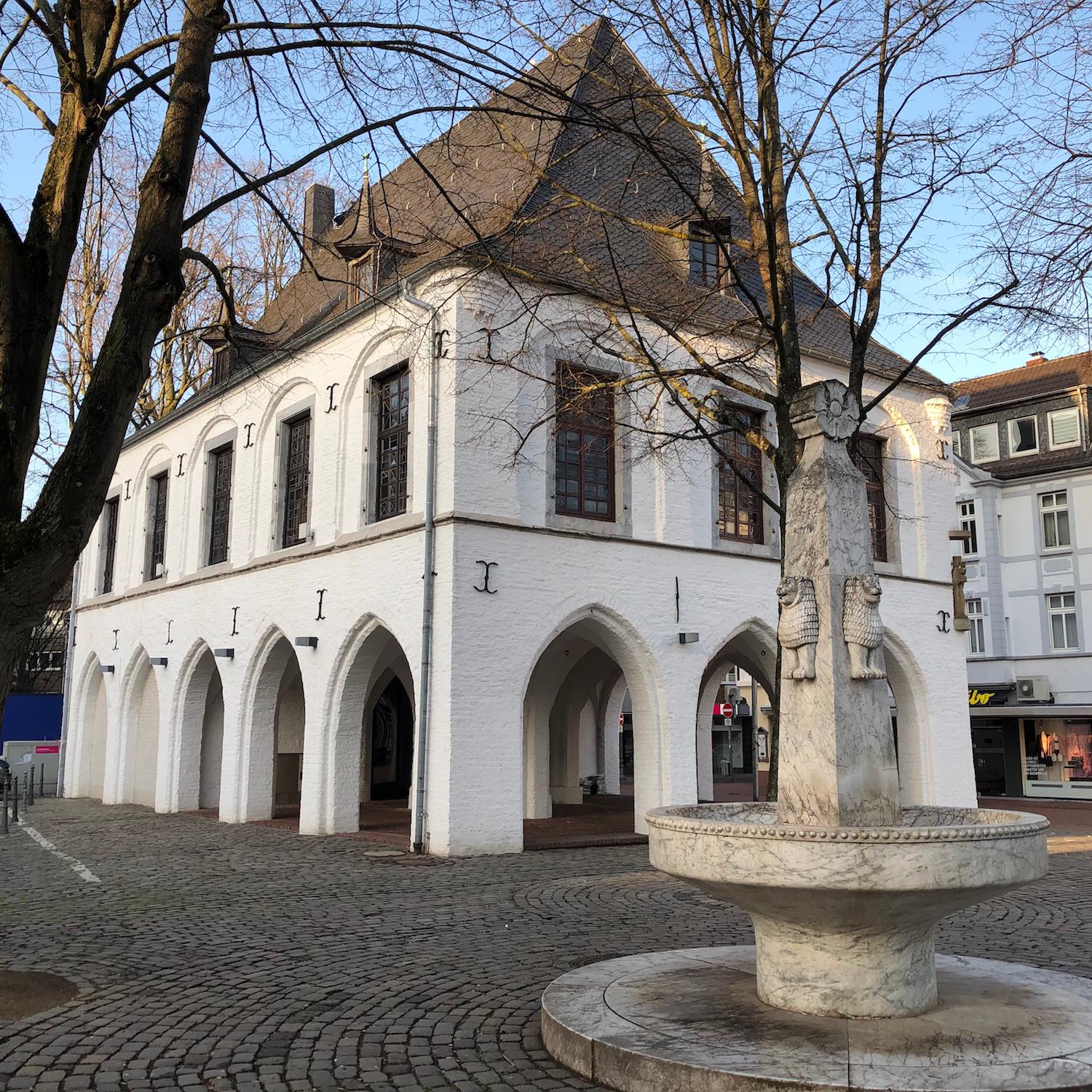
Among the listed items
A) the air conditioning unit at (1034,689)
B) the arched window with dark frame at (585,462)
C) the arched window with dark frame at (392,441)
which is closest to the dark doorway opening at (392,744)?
the arched window with dark frame at (392,441)

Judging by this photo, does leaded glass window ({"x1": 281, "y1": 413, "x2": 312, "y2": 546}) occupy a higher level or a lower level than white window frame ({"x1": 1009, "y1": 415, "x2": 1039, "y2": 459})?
lower

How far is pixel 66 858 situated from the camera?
1404 centimetres

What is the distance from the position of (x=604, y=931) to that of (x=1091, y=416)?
91.9 feet

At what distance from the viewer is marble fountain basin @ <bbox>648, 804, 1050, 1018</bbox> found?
470cm

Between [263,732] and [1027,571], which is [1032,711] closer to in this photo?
[1027,571]

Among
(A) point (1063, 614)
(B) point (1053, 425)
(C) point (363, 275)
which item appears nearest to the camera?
(C) point (363, 275)

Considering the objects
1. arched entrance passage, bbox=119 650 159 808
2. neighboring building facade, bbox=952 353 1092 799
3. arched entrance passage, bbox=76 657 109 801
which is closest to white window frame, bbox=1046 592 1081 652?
neighboring building facade, bbox=952 353 1092 799

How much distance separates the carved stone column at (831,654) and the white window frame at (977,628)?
29680mm

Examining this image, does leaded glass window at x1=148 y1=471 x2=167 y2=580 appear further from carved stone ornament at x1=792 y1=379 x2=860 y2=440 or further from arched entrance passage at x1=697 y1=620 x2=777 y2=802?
carved stone ornament at x1=792 y1=379 x2=860 y2=440

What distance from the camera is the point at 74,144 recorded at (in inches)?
244

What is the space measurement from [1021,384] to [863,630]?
110 ft

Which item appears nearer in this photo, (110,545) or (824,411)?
(824,411)

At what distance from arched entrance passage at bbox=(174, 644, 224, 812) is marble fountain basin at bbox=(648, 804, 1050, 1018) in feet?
55.6

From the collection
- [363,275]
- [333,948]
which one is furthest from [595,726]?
[333,948]
